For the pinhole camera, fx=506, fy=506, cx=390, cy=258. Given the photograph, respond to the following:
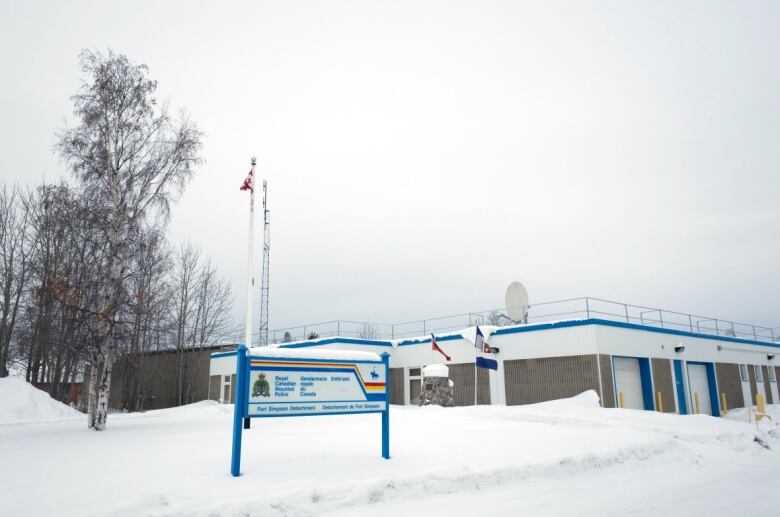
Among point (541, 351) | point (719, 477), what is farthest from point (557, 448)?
point (541, 351)

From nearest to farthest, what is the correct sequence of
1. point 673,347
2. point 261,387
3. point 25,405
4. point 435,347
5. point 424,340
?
1. point 261,387
2. point 25,405
3. point 435,347
4. point 673,347
5. point 424,340

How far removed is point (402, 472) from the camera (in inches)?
281

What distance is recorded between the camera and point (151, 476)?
6.79 m

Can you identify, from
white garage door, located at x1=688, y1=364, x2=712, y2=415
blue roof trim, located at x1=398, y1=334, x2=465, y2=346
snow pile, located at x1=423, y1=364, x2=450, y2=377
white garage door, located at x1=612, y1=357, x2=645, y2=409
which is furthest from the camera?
white garage door, located at x1=688, y1=364, x2=712, y2=415

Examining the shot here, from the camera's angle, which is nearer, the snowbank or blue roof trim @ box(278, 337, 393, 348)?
the snowbank

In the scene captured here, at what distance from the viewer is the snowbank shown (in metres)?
7.61

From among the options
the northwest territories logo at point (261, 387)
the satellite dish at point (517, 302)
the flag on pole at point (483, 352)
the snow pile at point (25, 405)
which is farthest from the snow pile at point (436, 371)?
the snow pile at point (25, 405)

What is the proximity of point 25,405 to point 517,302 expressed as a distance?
863 inches

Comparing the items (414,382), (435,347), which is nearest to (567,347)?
(435,347)

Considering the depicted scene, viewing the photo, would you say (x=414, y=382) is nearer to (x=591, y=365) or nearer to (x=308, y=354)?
(x=591, y=365)

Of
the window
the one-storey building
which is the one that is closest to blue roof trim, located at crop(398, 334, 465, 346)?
the one-storey building

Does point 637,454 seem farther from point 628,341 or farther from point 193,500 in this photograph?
point 628,341

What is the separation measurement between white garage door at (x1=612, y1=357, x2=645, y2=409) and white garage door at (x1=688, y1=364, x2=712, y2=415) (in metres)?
4.74

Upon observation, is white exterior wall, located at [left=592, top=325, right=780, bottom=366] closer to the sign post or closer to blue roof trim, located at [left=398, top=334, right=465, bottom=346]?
blue roof trim, located at [left=398, top=334, right=465, bottom=346]
